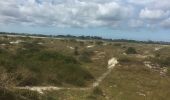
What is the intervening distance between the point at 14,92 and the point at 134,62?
3969 centimetres

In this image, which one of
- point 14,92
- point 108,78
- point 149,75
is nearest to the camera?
point 14,92

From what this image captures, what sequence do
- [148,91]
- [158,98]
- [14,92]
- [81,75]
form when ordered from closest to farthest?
[14,92] → [158,98] → [148,91] → [81,75]

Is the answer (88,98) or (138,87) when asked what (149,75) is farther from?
(88,98)

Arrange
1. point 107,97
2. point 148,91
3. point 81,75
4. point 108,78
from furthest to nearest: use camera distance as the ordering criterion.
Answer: point 108,78
point 81,75
point 148,91
point 107,97

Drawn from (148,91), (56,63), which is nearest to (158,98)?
(148,91)

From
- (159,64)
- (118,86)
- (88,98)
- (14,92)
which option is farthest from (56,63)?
(159,64)

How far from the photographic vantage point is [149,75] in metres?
45.8

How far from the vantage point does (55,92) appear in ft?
86.5

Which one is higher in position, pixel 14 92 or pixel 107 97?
pixel 14 92

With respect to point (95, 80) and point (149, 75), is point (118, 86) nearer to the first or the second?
point (95, 80)

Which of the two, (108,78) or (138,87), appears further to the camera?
(108,78)

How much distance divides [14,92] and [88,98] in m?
8.37

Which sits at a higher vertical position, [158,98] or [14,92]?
[14,92]

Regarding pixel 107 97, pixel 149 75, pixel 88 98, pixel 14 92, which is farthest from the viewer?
pixel 149 75
